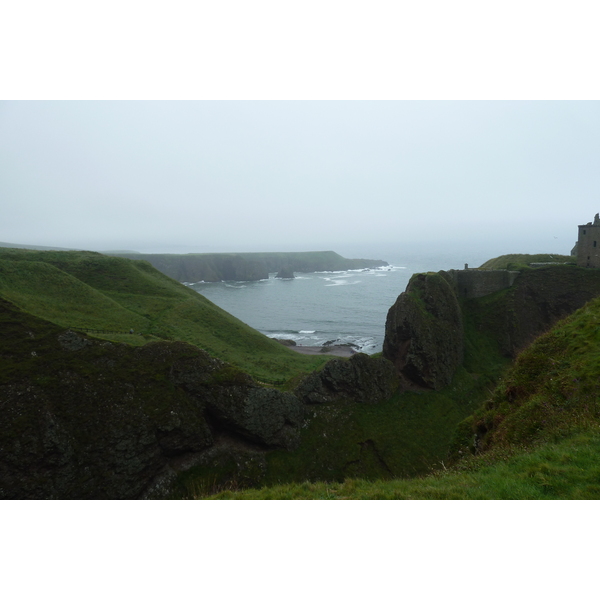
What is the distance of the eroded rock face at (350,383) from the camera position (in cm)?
2788

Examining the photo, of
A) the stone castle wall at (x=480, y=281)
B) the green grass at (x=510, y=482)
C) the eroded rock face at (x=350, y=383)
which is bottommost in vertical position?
the eroded rock face at (x=350, y=383)

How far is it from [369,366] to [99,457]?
893 inches

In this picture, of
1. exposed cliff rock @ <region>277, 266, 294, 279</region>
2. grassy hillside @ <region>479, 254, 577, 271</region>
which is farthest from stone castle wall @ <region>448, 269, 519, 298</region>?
exposed cliff rock @ <region>277, 266, 294, 279</region>

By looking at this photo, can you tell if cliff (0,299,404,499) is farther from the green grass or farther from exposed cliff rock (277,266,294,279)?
exposed cliff rock (277,266,294,279)

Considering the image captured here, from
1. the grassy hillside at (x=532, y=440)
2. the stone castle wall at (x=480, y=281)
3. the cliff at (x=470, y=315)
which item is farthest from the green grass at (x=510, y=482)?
the stone castle wall at (x=480, y=281)

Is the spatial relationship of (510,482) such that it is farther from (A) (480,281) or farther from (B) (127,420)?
(A) (480,281)

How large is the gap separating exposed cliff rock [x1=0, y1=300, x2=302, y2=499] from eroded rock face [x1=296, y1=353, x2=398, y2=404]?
9.60 ft

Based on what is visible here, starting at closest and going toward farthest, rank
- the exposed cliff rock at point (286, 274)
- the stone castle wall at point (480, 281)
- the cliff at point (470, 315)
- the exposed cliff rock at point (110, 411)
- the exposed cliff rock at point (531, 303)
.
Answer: the exposed cliff rock at point (110, 411)
the cliff at point (470, 315)
the exposed cliff rock at point (531, 303)
the stone castle wall at point (480, 281)
the exposed cliff rock at point (286, 274)

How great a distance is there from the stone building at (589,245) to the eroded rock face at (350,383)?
115 ft

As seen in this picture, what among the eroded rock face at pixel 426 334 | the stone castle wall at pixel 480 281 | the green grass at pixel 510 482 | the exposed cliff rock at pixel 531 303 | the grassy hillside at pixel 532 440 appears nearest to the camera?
the green grass at pixel 510 482

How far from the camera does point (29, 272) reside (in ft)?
135

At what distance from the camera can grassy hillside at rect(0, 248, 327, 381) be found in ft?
115

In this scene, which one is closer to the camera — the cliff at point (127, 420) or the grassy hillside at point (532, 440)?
the grassy hillside at point (532, 440)

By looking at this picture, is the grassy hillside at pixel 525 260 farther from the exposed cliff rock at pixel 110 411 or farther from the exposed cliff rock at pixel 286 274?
the exposed cliff rock at pixel 286 274
